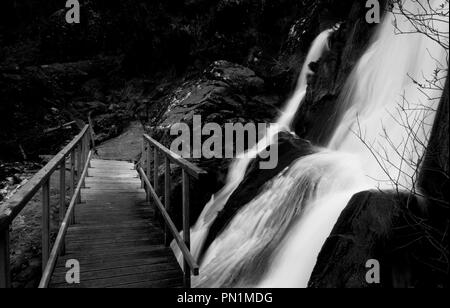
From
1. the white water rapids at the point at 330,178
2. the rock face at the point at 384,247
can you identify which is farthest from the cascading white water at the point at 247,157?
the rock face at the point at 384,247

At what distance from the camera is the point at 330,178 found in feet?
17.9

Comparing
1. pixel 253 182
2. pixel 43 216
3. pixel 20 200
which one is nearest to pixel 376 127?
pixel 253 182

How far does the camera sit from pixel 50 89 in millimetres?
15531

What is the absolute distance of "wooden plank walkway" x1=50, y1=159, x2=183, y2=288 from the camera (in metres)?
3.68

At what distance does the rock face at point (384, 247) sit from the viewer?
2980 millimetres

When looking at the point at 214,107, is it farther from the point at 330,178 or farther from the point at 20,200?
the point at 20,200

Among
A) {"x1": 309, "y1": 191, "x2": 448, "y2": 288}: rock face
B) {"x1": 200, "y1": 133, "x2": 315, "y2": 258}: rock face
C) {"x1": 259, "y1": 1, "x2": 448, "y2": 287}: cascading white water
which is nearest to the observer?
{"x1": 309, "y1": 191, "x2": 448, "y2": 288}: rock face

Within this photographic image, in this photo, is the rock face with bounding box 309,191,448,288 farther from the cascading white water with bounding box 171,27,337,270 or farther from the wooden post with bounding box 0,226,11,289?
the cascading white water with bounding box 171,27,337,270

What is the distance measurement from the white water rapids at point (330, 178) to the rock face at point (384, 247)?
350 millimetres

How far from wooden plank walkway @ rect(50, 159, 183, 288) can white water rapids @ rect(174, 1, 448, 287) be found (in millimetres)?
1104

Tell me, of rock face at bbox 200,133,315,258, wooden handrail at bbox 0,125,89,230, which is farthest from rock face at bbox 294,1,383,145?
wooden handrail at bbox 0,125,89,230

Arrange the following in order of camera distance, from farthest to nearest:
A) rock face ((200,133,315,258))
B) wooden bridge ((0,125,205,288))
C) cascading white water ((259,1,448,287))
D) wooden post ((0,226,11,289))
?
rock face ((200,133,315,258)) → cascading white water ((259,1,448,287)) → wooden bridge ((0,125,205,288)) → wooden post ((0,226,11,289))

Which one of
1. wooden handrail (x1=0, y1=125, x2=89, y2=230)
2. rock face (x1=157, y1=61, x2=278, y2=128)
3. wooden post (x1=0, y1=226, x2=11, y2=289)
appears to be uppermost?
rock face (x1=157, y1=61, x2=278, y2=128)

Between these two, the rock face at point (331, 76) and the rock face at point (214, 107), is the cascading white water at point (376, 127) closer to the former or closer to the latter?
the rock face at point (331, 76)
